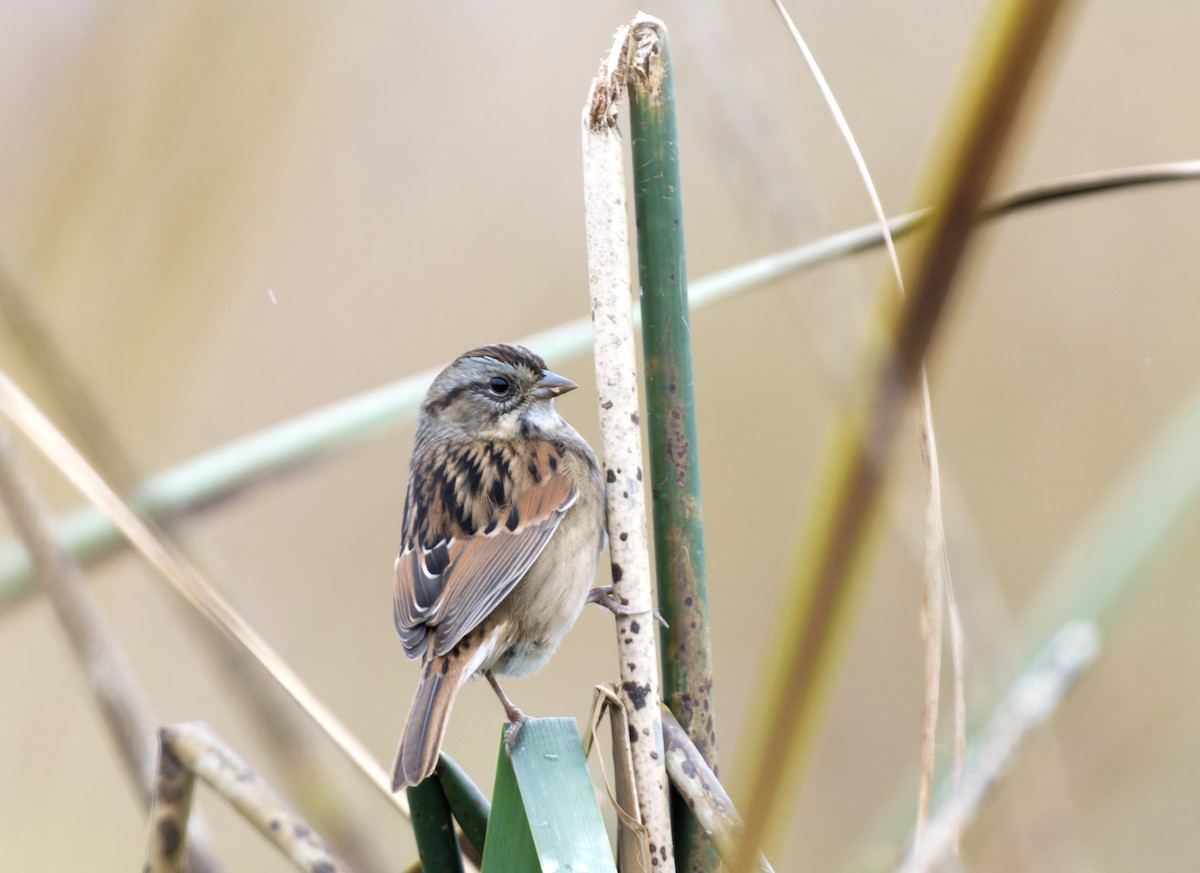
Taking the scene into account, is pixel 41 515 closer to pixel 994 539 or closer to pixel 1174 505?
pixel 1174 505

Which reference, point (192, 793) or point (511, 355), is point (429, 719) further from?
point (511, 355)

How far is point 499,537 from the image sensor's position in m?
2.30

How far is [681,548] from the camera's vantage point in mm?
1419

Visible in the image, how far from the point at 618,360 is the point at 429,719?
62 cm

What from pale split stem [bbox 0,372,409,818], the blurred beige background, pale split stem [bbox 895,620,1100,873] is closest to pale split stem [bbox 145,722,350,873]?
pale split stem [bbox 0,372,409,818]

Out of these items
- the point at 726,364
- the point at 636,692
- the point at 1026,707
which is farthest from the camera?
the point at 726,364

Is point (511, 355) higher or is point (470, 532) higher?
point (511, 355)

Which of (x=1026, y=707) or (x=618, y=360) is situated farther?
(x=1026, y=707)

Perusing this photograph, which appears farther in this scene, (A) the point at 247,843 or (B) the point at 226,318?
(A) the point at 247,843

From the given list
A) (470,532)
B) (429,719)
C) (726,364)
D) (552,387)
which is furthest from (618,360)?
(726,364)

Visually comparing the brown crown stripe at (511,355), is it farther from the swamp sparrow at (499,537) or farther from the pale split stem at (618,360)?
the pale split stem at (618,360)

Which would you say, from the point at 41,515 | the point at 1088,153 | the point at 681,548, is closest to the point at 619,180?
the point at 681,548

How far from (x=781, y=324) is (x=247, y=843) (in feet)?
6.75

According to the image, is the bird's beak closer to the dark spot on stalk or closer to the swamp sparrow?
the swamp sparrow
